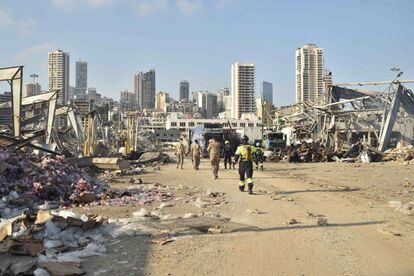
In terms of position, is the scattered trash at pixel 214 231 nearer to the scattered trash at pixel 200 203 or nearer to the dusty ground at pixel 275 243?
the dusty ground at pixel 275 243

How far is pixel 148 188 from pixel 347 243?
950cm

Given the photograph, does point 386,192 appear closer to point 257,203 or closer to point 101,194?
point 257,203

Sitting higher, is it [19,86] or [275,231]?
[19,86]

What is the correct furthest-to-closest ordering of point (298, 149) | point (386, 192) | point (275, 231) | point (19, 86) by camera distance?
point (298, 149) → point (19, 86) → point (386, 192) → point (275, 231)

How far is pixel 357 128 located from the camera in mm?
43750

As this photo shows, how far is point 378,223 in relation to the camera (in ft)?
29.7

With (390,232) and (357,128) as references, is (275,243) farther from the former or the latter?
(357,128)

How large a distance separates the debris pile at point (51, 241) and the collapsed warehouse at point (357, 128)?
30.1 m

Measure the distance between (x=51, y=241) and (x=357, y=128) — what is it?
40.7 meters

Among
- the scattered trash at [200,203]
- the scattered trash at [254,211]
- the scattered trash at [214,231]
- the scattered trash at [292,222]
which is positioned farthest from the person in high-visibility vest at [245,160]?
the scattered trash at [214,231]

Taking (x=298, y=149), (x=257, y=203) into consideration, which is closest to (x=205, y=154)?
(x=298, y=149)

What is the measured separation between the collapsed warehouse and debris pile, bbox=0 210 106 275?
30.1 m

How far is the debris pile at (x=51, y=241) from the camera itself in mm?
5625

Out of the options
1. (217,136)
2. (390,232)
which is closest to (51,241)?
(390,232)
